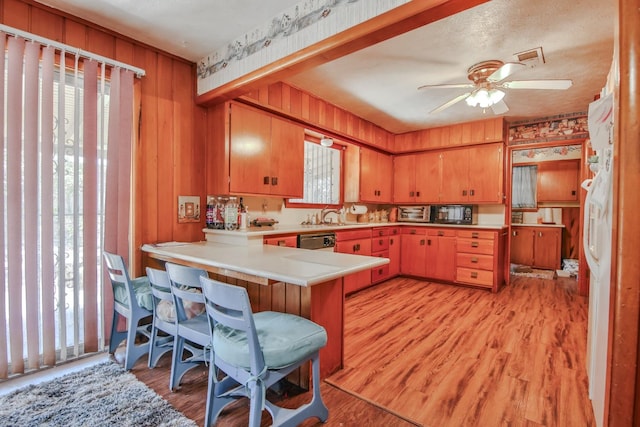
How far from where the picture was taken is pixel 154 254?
2.38 meters

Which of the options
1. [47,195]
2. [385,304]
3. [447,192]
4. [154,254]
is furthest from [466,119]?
[47,195]

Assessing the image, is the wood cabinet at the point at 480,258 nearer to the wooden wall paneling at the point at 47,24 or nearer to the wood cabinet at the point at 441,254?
the wood cabinet at the point at 441,254

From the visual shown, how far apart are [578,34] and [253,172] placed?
9.56ft

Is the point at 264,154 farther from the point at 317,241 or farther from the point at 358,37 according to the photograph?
the point at 358,37

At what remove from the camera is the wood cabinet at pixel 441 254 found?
14.7 ft

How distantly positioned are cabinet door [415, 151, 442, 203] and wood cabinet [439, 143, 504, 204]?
3.2 inches

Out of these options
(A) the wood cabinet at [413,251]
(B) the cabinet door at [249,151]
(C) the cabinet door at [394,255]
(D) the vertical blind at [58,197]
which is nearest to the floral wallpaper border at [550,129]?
(A) the wood cabinet at [413,251]

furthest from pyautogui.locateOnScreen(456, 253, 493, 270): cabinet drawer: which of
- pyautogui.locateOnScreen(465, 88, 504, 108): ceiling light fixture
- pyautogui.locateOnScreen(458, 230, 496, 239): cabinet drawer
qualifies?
pyautogui.locateOnScreen(465, 88, 504, 108): ceiling light fixture

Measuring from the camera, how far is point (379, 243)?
14.7ft

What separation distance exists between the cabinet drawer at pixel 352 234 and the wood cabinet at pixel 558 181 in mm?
4624

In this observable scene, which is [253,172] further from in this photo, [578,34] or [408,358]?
[578,34]

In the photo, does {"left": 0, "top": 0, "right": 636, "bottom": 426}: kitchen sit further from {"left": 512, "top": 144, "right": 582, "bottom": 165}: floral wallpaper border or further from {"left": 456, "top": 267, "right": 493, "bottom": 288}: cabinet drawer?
{"left": 512, "top": 144, "right": 582, "bottom": 165}: floral wallpaper border

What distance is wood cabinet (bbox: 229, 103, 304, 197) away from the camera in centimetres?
289

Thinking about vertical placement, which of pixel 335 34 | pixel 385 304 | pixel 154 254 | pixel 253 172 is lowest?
pixel 385 304
